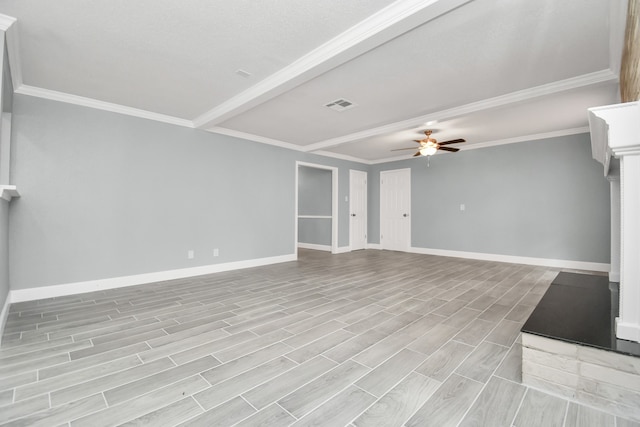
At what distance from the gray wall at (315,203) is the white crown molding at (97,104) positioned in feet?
13.6

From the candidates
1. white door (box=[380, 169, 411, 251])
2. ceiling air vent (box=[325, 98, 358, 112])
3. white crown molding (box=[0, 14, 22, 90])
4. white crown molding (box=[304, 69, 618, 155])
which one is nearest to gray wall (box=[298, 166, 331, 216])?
white door (box=[380, 169, 411, 251])

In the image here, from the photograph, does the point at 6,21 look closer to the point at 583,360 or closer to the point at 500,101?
the point at 583,360

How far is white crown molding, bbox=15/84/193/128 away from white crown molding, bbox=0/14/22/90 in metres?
0.14

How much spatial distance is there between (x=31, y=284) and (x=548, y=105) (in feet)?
23.5

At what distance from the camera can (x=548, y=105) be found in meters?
4.06

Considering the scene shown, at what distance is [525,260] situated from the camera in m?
5.79

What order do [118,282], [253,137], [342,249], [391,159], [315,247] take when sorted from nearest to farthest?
[118,282] < [253,137] < [342,249] < [391,159] < [315,247]

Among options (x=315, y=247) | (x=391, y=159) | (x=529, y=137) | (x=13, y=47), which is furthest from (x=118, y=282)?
(x=529, y=137)

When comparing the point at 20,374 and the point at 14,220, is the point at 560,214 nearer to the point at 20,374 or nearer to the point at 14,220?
the point at 20,374

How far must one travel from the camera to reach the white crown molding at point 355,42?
1996 mm

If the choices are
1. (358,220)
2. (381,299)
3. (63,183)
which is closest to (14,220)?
(63,183)

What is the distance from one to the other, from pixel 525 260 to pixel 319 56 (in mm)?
5767

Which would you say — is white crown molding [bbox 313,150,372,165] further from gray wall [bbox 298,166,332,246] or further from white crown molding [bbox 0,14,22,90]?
white crown molding [bbox 0,14,22,90]

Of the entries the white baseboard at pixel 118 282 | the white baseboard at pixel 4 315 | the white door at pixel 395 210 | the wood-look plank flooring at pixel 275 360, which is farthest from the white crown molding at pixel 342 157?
the white baseboard at pixel 4 315
